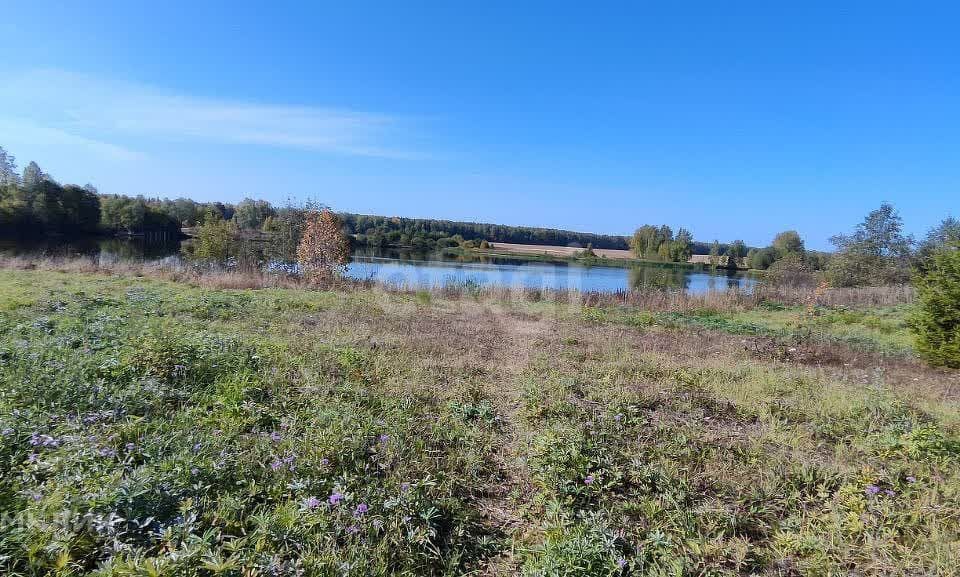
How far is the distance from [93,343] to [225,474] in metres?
3.75

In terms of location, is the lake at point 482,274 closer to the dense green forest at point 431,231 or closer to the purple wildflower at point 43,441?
the dense green forest at point 431,231

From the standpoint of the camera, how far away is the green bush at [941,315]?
24.1 ft

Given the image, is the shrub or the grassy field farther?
the shrub

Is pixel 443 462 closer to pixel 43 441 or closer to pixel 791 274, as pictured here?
pixel 43 441

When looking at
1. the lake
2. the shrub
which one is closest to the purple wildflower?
the lake

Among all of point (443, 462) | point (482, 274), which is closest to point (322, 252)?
point (482, 274)

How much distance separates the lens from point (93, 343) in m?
4.99

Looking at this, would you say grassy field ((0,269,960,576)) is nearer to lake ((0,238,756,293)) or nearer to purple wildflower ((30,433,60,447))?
purple wildflower ((30,433,60,447))

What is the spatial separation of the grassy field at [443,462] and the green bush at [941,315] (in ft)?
4.59

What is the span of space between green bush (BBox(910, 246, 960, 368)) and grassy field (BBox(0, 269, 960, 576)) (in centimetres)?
140

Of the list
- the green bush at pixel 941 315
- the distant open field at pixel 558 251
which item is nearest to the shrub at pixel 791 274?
the green bush at pixel 941 315

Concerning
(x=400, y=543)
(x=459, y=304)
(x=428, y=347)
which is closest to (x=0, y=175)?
(x=459, y=304)

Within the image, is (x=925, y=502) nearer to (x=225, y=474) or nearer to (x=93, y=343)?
(x=225, y=474)

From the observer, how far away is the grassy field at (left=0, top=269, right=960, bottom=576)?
2240 mm
